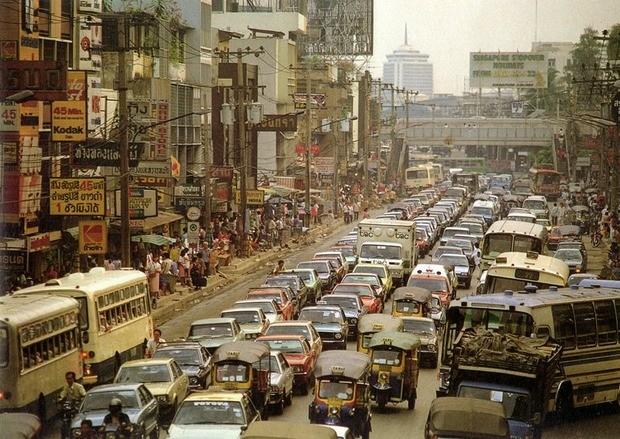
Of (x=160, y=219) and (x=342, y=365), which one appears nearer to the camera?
(x=342, y=365)

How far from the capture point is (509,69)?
516ft

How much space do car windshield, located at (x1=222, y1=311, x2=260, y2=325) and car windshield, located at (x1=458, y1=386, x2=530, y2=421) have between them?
1354 centimetres

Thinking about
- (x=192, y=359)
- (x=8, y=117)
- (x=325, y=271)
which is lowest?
(x=325, y=271)

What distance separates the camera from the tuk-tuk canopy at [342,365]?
87.9 ft

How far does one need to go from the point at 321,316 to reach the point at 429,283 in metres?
8.60

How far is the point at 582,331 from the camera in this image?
1143 inches

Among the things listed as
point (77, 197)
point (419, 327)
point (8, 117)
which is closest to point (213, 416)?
point (419, 327)

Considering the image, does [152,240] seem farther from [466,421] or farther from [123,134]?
[466,421]

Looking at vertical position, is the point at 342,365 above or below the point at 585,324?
below

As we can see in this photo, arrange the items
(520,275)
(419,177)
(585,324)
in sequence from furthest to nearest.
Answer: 1. (419,177)
2. (520,275)
3. (585,324)

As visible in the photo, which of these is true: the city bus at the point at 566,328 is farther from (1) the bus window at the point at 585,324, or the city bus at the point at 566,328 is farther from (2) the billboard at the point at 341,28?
(2) the billboard at the point at 341,28

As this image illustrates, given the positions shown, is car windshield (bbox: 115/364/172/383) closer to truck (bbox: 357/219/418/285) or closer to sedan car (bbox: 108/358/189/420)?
sedan car (bbox: 108/358/189/420)

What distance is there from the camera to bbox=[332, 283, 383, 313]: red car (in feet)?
145

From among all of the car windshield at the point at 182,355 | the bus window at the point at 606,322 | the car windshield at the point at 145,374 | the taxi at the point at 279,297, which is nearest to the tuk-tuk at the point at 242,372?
the car windshield at the point at 145,374
